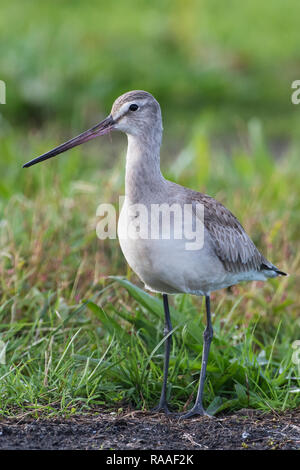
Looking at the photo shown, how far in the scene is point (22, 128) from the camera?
411 inches

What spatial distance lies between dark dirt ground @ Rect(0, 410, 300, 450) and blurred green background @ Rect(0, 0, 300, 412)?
0.58ft

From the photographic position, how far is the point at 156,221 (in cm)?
426

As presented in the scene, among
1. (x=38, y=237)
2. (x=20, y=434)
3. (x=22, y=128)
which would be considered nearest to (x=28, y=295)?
(x=38, y=237)

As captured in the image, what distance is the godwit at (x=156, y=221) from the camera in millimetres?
4266

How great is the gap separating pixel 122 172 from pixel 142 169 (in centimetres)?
295

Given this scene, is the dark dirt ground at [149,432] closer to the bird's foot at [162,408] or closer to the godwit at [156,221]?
the bird's foot at [162,408]

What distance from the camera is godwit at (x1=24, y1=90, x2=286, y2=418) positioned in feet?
14.0

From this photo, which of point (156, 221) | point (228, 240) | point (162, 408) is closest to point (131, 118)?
point (156, 221)

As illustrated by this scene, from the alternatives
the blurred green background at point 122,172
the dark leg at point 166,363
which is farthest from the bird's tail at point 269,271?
the dark leg at point 166,363

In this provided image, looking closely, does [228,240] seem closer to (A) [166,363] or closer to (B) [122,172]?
(A) [166,363]

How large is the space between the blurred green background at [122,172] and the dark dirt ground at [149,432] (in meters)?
0.18

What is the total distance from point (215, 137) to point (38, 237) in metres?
5.65

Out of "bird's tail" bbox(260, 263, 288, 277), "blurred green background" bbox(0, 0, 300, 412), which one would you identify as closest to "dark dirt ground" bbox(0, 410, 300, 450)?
"blurred green background" bbox(0, 0, 300, 412)

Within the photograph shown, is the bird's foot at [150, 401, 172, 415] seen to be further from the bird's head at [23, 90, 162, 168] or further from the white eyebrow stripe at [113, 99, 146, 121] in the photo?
the white eyebrow stripe at [113, 99, 146, 121]
